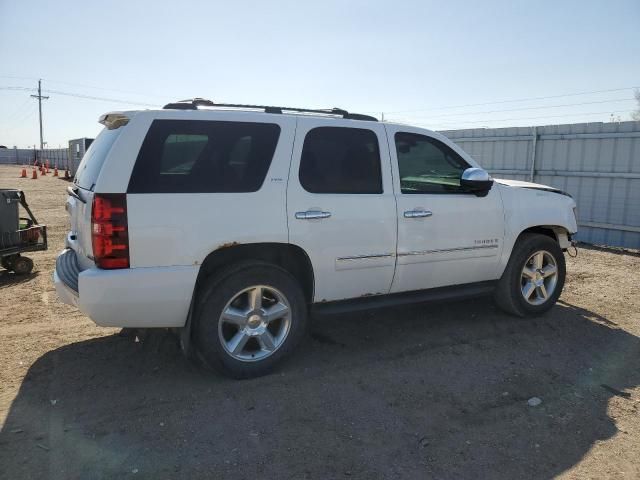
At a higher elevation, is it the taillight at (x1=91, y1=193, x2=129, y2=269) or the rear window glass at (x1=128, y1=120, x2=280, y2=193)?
the rear window glass at (x1=128, y1=120, x2=280, y2=193)

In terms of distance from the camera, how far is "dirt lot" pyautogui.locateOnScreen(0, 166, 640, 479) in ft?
9.69

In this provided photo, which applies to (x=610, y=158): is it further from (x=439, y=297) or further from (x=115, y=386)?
(x=115, y=386)


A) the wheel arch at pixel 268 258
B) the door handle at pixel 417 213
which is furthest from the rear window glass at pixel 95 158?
the door handle at pixel 417 213

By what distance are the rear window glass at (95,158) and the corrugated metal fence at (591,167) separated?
9.41m

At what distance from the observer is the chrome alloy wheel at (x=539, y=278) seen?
5430 mm

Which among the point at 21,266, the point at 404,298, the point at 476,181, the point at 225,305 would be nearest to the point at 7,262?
the point at 21,266

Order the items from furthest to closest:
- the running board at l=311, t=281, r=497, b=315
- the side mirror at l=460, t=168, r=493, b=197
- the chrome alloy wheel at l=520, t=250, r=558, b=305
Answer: the chrome alloy wheel at l=520, t=250, r=558, b=305 < the side mirror at l=460, t=168, r=493, b=197 < the running board at l=311, t=281, r=497, b=315

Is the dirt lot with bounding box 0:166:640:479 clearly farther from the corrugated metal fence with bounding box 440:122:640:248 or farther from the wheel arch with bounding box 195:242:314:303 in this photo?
the corrugated metal fence with bounding box 440:122:640:248

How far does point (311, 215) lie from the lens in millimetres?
3984

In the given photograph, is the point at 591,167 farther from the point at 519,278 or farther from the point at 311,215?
the point at 311,215

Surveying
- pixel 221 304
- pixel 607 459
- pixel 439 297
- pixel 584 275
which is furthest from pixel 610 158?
pixel 221 304

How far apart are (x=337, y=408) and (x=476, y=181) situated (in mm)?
2362

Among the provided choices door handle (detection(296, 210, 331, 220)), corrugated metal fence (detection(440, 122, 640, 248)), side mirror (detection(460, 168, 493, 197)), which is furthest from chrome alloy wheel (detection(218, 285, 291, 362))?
corrugated metal fence (detection(440, 122, 640, 248))

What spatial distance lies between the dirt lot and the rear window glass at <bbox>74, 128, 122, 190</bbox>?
1.48 m
